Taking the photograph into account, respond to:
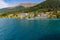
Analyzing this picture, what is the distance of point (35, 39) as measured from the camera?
37.2m

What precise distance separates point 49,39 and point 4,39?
1184 centimetres

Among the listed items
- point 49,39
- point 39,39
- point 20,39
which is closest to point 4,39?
point 20,39

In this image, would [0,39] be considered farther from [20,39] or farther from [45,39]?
[45,39]

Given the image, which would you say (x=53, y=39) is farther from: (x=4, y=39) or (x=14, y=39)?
(x=4, y=39)

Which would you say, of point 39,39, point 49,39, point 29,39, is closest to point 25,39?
point 29,39

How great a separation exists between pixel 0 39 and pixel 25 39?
21.6 ft

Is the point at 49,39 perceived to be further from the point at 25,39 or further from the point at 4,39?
the point at 4,39

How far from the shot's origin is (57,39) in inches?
1411

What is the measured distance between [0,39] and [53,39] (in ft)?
45.1

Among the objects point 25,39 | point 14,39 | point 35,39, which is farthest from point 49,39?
point 14,39

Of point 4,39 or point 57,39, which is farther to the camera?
point 4,39

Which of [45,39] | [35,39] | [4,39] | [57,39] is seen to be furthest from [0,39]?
[57,39]

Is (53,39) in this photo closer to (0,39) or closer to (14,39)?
(14,39)

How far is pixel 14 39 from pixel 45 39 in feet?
26.6
